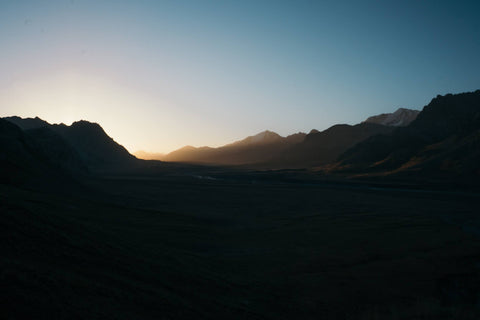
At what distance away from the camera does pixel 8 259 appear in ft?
27.2

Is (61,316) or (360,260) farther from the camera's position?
(360,260)

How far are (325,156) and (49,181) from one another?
150 metres

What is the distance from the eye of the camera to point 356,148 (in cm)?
11450

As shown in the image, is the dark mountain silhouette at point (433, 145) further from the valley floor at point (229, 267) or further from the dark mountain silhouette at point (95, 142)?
the dark mountain silhouette at point (95, 142)

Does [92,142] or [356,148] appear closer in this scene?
[356,148]

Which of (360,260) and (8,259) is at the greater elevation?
(8,259)

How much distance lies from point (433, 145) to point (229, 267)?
9659 cm

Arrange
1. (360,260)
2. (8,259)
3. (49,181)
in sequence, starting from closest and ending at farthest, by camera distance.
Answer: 1. (8,259)
2. (360,260)
3. (49,181)

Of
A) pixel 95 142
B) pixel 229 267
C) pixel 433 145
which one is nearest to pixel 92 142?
pixel 95 142

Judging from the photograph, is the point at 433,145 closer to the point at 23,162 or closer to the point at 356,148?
the point at 356,148

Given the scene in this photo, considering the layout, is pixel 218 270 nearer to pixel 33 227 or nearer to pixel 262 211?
pixel 33 227

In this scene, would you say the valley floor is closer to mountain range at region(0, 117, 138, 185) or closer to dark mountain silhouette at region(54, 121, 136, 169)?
mountain range at region(0, 117, 138, 185)

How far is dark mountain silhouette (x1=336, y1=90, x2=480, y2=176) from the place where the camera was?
7619cm

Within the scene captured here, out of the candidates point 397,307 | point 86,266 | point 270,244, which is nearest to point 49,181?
point 270,244
